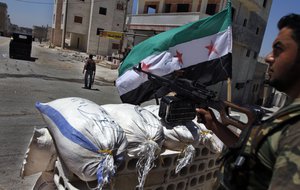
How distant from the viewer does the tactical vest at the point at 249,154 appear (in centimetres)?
106

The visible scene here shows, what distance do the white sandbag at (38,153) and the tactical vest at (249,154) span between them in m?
1.92

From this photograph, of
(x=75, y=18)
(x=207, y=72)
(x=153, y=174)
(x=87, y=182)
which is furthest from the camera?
(x=75, y=18)

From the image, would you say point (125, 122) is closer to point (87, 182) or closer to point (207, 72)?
point (87, 182)

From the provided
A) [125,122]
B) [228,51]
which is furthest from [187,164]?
[228,51]

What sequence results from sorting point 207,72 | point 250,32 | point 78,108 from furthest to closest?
1. point 250,32
2. point 207,72
3. point 78,108

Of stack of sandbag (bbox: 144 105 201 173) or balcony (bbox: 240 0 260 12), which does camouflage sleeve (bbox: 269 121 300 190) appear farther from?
balcony (bbox: 240 0 260 12)

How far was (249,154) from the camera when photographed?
3.74 feet

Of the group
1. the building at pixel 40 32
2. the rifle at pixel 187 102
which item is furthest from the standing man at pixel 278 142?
the building at pixel 40 32

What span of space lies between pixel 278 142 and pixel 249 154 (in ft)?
0.48

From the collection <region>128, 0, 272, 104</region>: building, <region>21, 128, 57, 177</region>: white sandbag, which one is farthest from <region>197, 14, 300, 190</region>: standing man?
<region>128, 0, 272, 104</region>: building

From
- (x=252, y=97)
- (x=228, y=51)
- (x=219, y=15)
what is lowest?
(x=252, y=97)

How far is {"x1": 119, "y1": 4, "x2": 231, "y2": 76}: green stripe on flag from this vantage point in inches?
173

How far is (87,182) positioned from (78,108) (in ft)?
2.10

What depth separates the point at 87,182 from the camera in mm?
2287
